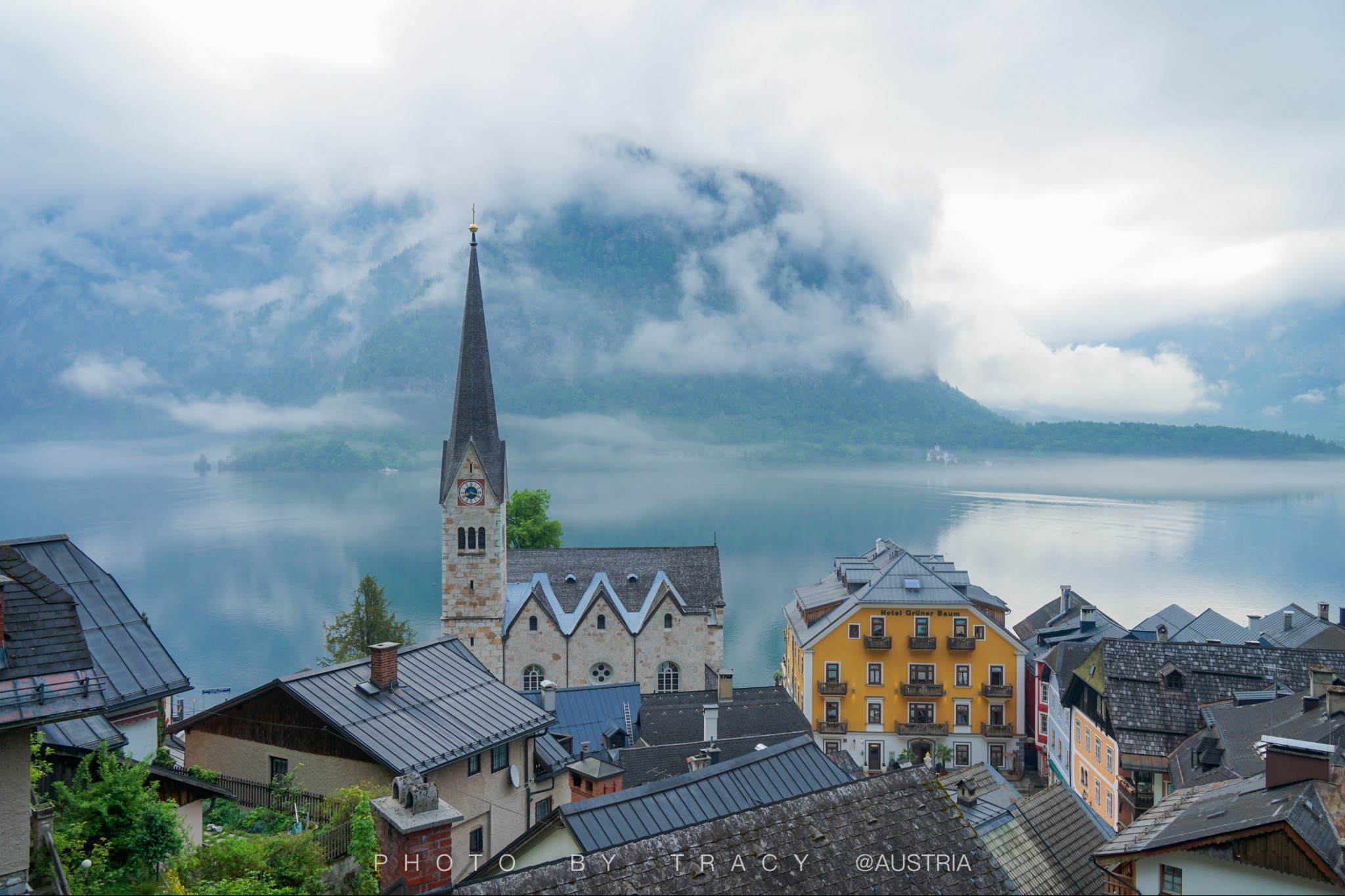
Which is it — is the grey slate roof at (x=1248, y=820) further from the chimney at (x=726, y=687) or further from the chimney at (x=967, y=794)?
the chimney at (x=726, y=687)

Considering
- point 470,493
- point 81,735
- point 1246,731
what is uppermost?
point 470,493

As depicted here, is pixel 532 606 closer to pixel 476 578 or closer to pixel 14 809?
pixel 476 578

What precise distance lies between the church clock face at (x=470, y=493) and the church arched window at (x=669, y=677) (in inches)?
555

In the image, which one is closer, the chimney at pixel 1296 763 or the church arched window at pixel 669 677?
the chimney at pixel 1296 763

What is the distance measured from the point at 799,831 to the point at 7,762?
319 inches

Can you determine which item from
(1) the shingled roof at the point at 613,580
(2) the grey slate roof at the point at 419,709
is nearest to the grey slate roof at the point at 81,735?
(2) the grey slate roof at the point at 419,709

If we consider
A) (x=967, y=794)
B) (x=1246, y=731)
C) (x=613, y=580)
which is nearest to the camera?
(x=967, y=794)

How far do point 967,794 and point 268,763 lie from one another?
13.5m

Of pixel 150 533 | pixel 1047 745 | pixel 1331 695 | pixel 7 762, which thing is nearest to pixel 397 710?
pixel 7 762

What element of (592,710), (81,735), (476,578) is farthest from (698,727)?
(81,735)

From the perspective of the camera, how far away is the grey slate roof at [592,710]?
104 ft

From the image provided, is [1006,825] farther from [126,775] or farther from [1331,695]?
[1331,695]

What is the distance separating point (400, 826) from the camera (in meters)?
9.49

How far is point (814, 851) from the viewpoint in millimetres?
9383
